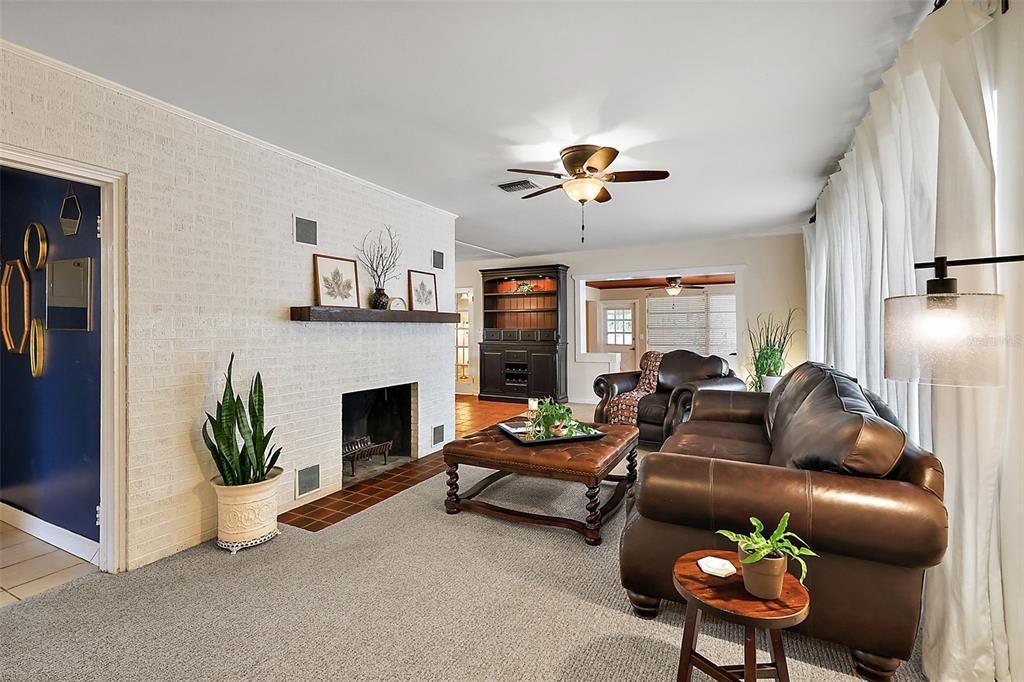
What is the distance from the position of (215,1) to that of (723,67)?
85.9 inches

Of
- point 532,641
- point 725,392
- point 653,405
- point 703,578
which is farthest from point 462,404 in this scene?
point 703,578

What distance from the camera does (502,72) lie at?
2.36m

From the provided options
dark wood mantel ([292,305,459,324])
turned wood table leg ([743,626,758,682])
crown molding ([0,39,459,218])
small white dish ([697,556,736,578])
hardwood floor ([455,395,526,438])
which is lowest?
hardwood floor ([455,395,526,438])

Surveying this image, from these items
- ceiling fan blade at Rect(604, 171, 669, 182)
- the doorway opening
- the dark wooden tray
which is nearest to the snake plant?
the dark wooden tray

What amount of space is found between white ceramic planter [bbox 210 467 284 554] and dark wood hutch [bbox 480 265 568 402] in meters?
5.61

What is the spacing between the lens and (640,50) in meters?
2.18

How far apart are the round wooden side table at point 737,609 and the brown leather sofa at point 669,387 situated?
3079mm

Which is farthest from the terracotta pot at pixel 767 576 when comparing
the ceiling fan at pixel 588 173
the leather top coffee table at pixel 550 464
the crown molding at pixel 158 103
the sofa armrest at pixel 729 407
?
the crown molding at pixel 158 103

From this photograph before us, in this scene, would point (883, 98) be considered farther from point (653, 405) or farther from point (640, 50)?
point (653, 405)

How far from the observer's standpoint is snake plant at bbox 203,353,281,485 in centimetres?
277

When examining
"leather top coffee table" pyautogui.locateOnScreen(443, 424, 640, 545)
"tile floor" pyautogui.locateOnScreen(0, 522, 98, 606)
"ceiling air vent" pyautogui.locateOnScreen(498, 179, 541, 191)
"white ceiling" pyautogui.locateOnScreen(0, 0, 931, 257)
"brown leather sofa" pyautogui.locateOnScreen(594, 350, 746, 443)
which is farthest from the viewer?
"brown leather sofa" pyautogui.locateOnScreen(594, 350, 746, 443)

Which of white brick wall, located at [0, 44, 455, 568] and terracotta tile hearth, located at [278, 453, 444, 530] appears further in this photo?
terracotta tile hearth, located at [278, 453, 444, 530]

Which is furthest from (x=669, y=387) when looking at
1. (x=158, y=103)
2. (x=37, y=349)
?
(x=37, y=349)

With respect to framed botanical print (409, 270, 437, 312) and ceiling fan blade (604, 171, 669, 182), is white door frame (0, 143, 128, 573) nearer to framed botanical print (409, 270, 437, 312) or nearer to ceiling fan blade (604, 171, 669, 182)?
framed botanical print (409, 270, 437, 312)
